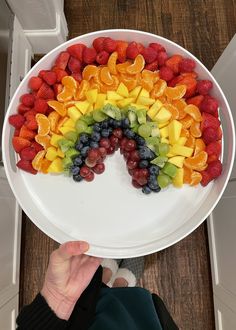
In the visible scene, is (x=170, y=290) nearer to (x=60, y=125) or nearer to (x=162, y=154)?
(x=162, y=154)

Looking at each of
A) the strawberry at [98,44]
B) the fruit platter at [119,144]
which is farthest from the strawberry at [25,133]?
the strawberry at [98,44]

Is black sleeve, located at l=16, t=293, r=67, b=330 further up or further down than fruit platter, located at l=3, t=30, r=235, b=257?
A: further down

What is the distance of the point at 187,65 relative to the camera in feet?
3.74

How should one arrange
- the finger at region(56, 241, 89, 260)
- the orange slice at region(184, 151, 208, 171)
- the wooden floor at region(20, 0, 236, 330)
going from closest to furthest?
the finger at region(56, 241, 89, 260) → the orange slice at region(184, 151, 208, 171) → the wooden floor at region(20, 0, 236, 330)

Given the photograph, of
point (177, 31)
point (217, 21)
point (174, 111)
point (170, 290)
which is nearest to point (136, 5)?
point (177, 31)

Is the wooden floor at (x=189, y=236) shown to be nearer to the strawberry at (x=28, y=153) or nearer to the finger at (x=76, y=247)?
the strawberry at (x=28, y=153)

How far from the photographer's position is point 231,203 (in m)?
1.30

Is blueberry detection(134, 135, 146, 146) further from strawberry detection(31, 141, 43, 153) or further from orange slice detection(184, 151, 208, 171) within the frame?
strawberry detection(31, 141, 43, 153)

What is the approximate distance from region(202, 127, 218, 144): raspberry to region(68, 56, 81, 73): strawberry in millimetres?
429

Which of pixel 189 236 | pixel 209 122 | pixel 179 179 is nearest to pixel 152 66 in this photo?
pixel 209 122

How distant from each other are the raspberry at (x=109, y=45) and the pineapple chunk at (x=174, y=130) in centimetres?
29

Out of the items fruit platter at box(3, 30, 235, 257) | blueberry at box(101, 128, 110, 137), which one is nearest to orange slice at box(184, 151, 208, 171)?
fruit platter at box(3, 30, 235, 257)

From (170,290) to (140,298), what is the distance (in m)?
0.39

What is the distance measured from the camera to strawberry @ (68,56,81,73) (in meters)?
1.16
